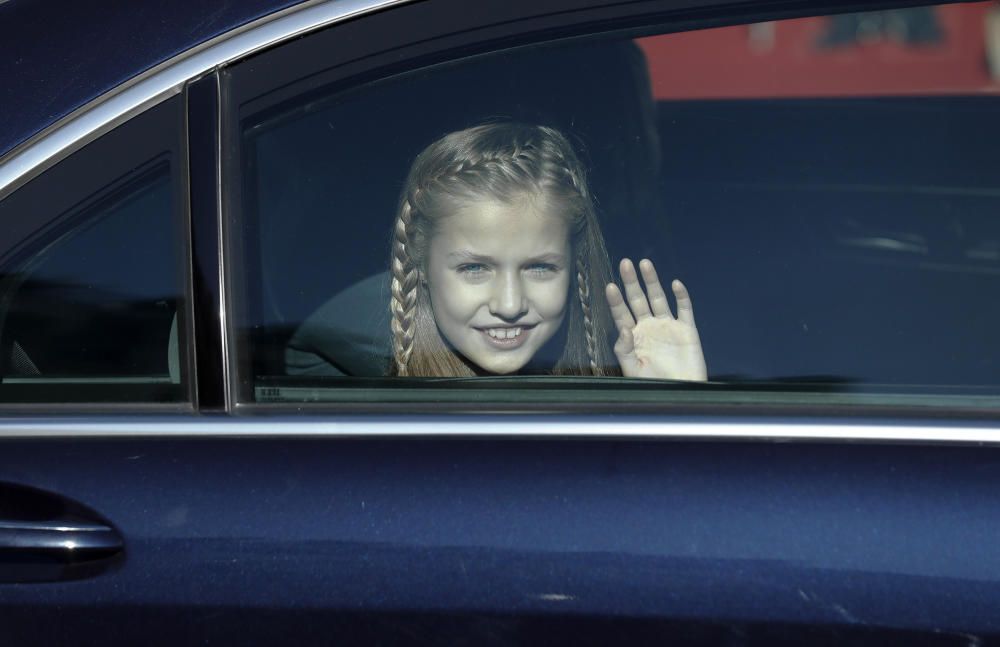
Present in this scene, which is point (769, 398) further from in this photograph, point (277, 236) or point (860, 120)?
point (860, 120)

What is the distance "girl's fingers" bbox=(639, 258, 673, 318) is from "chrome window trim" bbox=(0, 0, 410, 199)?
527 millimetres

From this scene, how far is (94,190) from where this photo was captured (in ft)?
5.57

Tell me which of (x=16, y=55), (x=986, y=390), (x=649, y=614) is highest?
(x=16, y=55)

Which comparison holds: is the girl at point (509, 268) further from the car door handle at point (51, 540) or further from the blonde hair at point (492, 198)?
the car door handle at point (51, 540)

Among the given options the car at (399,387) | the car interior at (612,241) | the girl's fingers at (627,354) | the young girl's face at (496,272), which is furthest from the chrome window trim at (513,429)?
the young girl's face at (496,272)

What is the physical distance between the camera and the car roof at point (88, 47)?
1.70m

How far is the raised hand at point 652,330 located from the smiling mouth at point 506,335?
131mm

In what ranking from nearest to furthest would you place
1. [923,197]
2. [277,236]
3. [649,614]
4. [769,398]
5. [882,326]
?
[649,614] < [769,398] < [277,236] < [882,326] < [923,197]

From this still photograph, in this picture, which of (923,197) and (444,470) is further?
(923,197)

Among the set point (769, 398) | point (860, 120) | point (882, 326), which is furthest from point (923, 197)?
point (769, 398)

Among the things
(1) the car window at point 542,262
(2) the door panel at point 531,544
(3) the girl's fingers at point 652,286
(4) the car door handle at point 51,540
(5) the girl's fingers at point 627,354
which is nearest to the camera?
(2) the door panel at point 531,544

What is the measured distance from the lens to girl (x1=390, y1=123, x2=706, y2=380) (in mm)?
1902

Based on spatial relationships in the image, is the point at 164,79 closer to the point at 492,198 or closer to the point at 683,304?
the point at 492,198

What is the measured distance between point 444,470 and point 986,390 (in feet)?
2.27
